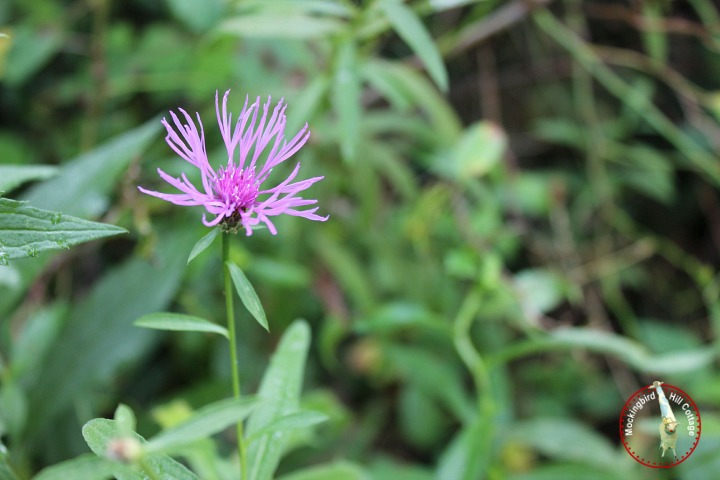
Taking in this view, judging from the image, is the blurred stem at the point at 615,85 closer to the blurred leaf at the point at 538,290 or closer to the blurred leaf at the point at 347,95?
the blurred leaf at the point at 538,290

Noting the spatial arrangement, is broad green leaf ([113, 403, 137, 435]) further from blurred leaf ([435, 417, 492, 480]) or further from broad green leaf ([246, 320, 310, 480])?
blurred leaf ([435, 417, 492, 480])

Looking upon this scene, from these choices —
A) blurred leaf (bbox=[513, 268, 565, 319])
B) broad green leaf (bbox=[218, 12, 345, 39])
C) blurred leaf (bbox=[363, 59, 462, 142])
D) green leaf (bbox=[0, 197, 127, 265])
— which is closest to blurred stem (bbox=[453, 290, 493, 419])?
blurred leaf (bbox=[513, 268, 565, 319])

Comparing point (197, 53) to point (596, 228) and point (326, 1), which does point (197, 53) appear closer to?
point (326, 1)

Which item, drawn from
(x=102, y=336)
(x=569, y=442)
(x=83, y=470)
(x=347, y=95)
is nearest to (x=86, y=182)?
(x=102, y=336)

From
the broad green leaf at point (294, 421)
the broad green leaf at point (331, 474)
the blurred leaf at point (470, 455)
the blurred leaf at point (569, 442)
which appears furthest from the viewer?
the blurred leaf at point (569, 442)

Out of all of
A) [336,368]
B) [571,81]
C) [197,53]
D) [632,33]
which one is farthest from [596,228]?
[197,53]

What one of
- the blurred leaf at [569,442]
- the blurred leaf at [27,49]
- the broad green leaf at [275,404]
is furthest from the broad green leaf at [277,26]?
the blurred leaf at [569,442]
